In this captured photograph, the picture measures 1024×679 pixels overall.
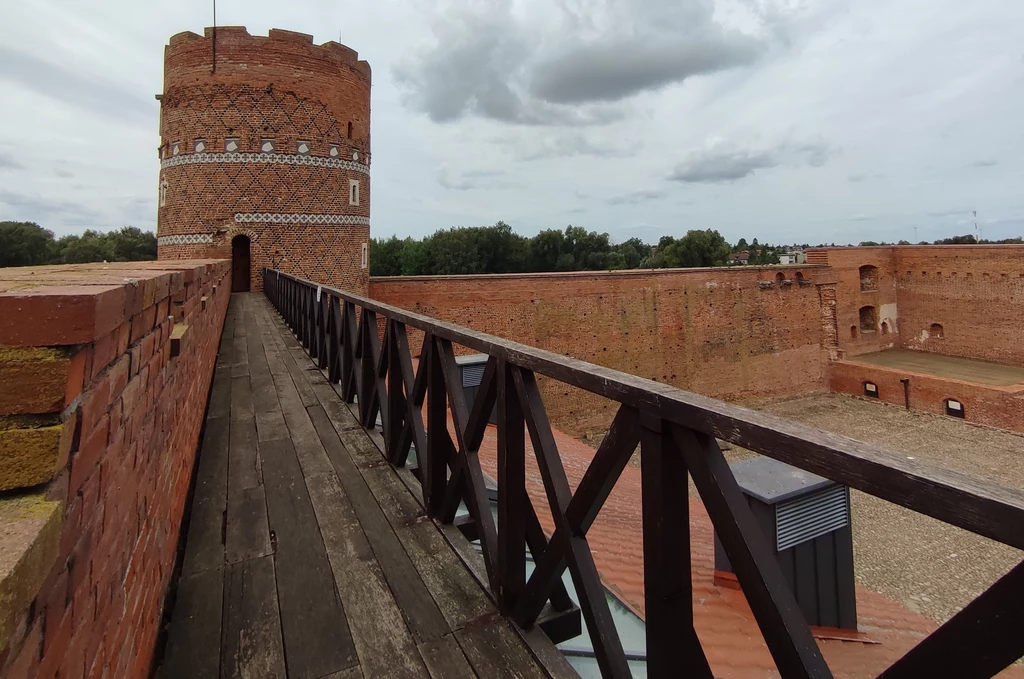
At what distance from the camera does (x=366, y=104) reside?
45.2ft

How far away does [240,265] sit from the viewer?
1314 cm

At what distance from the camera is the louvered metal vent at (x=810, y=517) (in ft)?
9.27

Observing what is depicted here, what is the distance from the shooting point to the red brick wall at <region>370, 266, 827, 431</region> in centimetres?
1300

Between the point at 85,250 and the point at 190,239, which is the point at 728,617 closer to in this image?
the point at 190,239

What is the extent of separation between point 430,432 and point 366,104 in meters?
13.7

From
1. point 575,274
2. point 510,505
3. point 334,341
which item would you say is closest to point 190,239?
point 575,274

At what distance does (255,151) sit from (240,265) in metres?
2.78

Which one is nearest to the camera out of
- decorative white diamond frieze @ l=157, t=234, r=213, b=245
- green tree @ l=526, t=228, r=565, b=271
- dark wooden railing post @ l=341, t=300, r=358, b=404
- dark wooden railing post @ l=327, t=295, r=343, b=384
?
dark wooden railing post @ l=341, t=300, r=358, b=404

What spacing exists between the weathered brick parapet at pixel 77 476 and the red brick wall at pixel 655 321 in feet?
36.4

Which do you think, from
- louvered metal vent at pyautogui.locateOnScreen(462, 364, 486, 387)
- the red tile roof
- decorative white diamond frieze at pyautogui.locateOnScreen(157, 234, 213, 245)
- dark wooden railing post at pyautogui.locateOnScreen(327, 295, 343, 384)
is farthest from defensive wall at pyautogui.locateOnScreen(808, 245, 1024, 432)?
decorative white diamond frieze at pyautogui.locateOnScreen(157, 234, 213, 245)

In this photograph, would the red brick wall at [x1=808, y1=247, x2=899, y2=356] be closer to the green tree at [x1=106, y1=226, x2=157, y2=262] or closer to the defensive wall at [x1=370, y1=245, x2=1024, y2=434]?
the defensive wall at [x1=370, y1=245, x2=1024, y2=434]

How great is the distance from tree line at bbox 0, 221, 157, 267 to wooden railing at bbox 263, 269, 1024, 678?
32.0 metres

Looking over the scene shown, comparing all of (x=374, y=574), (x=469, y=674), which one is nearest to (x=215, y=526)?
(x=374, y=574)

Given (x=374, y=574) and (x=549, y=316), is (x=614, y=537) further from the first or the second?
(x=549, y=316)
